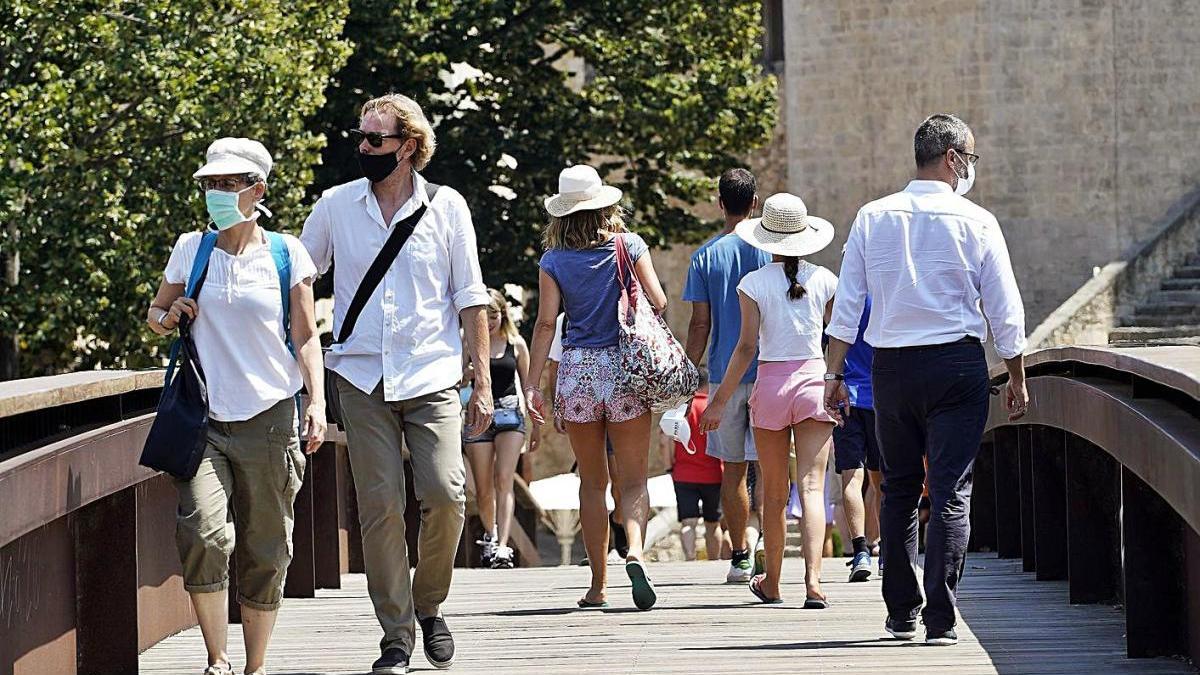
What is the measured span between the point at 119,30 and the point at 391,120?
47.3 ft

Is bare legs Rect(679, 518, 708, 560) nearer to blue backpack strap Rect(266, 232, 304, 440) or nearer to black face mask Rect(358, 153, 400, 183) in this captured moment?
black face mask Rect(358, 153, 400, 183)

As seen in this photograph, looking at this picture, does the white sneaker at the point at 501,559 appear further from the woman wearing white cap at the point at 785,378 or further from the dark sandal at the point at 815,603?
the dark sandal at the point at 815,603

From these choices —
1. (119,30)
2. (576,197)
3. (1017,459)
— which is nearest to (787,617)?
(576,197)

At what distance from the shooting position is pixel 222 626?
6.94 metres

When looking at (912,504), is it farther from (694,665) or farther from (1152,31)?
(1152,31)

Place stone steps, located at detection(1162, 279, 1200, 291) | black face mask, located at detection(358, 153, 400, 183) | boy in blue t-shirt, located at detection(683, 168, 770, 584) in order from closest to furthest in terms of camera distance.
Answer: black face mask, located at detection(358, 153, 400, 183), boy in blue t-shirt, located at detection(683, 168, 770, 584), stone steps, located at detection(1162, 279, 1200, 291)

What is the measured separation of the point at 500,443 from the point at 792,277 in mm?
4578

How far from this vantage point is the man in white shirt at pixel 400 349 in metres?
7.31

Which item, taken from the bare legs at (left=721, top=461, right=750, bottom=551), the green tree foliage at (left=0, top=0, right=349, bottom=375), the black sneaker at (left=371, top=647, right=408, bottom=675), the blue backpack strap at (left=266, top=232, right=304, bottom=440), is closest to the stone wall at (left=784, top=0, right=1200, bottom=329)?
the green tree foliage at (left=0, top=0, right=349, bottom=375)

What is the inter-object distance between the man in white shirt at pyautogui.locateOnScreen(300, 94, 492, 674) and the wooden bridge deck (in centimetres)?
42

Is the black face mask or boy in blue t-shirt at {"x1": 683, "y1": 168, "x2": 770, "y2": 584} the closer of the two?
the black face mask

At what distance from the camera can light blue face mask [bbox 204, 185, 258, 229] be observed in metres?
6.93

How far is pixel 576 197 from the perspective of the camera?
9156mm

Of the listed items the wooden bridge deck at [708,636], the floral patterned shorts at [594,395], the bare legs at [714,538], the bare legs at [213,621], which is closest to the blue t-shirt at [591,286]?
the floral patterned shorts at [594,395]
